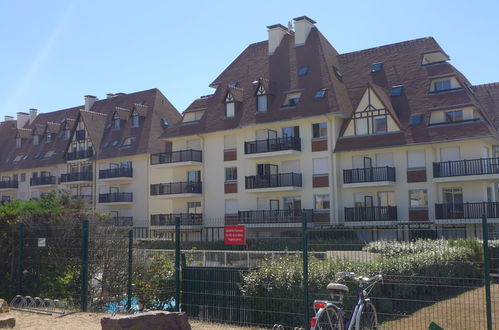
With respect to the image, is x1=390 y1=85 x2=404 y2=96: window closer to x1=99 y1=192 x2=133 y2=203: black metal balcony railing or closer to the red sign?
the red sign

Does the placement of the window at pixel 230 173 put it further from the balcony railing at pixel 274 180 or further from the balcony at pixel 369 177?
the balcony at pixel 369 177

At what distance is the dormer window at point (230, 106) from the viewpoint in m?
44.4

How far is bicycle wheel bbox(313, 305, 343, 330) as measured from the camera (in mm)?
8352

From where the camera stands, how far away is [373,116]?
37969 mm

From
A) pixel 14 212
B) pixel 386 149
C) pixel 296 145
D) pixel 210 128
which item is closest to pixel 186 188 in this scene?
pixel 210 128

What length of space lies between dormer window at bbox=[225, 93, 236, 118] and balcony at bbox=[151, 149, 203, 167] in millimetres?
3992

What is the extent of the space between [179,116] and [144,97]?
3988mm

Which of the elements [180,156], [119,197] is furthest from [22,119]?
[180,156]

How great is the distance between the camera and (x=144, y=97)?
187 ft

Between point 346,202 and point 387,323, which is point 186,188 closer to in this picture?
point 346,202

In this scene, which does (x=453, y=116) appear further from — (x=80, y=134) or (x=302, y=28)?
(x=80, y=134)

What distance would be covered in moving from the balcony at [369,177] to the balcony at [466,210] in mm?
3566

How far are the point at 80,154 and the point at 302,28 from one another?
25.5m

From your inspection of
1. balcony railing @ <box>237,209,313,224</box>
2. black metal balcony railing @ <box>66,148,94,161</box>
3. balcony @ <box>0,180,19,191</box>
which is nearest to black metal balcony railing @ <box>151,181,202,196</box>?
balcony railing @ <box>237,209,313,224</box>
